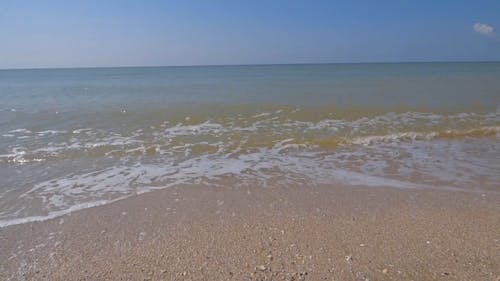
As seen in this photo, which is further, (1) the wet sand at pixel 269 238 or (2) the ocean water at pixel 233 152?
(2) the ocean water at pixel 233 152

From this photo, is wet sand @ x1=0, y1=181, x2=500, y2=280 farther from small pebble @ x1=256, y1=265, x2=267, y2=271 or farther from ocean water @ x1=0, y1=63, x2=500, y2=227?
ocean water @ x1=0, y1=63, x2=500, y2=227

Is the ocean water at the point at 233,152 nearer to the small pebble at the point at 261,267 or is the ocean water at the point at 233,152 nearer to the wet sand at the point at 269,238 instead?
the wet sand at the point at 269,238

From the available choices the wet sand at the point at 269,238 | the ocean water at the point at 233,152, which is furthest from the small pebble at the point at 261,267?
the ocean water at the point at 233,152

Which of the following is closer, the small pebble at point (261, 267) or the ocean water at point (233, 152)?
the small pebble at point (261, 267)

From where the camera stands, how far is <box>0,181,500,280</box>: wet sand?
3.34m

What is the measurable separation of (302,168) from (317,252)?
338 centimetres

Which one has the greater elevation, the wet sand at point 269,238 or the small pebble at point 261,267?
the small pebble at point 261,267

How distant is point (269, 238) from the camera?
3.95m

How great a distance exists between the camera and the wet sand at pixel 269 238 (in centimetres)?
334

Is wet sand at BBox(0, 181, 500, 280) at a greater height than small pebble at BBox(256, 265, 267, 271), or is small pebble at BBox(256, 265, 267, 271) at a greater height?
small pebble at BBox(256, 265, 267, 271)

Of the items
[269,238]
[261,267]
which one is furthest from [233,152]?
[261,267]

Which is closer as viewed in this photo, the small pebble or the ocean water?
the small pebble

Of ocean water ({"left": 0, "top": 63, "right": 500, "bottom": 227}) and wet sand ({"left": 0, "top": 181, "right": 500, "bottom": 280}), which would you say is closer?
wet sand ({"left": 0, "top": 181, "right": 500, "bottom": 280})

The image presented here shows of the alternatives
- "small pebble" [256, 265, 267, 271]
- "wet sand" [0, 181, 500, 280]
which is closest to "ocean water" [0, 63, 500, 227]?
"wet sand" [0, 181, 500, 280]
